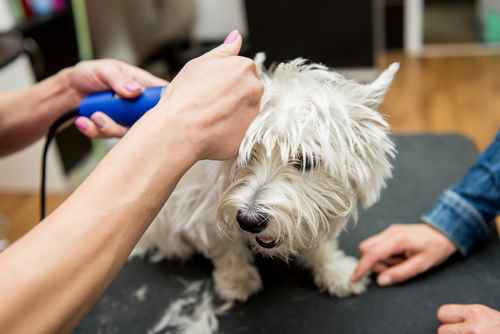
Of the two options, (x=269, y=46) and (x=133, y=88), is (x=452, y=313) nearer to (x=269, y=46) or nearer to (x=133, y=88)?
(x=133, y=88)

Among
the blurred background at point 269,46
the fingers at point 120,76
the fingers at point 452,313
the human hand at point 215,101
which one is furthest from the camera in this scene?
the blurred background at point 269,46

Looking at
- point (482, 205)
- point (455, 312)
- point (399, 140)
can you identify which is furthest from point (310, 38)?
point (455, 312)

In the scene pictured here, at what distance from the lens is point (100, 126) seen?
80 cm

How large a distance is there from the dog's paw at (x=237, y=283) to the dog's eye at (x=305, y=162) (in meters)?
0.25

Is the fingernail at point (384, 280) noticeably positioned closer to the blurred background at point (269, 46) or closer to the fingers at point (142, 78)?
the fingers at point (142, 78)

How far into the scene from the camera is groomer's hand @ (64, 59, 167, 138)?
31.4 inches

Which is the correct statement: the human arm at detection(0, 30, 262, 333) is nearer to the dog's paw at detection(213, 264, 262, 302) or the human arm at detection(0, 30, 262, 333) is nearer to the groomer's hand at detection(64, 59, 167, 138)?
the groomer's hand at detection(64, 59, 167, 138)

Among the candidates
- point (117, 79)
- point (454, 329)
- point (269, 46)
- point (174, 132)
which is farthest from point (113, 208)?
point (269, 46)

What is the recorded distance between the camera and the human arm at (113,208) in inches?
18.6

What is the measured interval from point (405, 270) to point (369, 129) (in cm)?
25

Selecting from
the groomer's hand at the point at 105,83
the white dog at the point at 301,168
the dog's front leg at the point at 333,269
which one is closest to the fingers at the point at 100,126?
the groomer's hand at the point at 105,83

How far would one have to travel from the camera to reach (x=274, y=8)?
100 inches

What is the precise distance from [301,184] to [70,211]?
1.19 ft

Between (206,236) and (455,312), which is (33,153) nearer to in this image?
(206,236)
